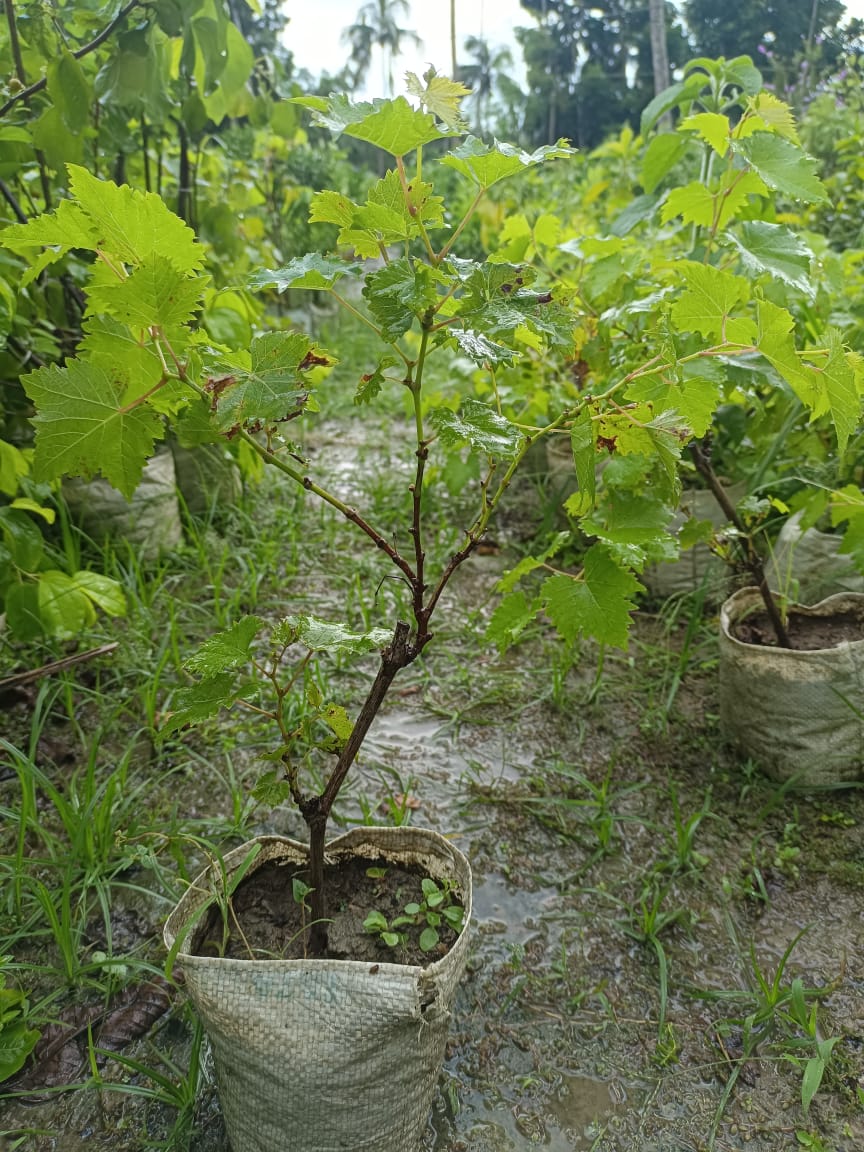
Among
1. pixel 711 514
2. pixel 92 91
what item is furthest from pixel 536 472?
pixel 92 91

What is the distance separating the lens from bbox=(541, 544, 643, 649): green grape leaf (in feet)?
2.89

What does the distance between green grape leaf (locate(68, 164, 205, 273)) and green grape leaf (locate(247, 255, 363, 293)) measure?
0.06 meters

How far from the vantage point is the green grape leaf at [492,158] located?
62 cm

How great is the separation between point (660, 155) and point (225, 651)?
53.1 inches

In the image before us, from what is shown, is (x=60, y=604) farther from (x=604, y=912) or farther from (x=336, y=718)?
(x=604, y=912)

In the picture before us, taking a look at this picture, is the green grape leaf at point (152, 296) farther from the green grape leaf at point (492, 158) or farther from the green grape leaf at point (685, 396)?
the green grape leaf at point (685, 396)

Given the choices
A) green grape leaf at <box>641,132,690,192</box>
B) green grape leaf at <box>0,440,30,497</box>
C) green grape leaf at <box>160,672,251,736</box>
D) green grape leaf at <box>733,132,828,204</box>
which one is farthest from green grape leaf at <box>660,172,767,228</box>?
green grape leaf at <box>0,440,30,497</box>

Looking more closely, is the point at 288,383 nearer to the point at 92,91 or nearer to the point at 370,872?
the point at 370,872

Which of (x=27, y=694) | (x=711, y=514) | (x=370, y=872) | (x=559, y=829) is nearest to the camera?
(x=370, y=872)

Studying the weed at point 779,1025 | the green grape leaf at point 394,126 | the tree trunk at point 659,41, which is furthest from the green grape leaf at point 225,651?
the tree trunk at point 659,41

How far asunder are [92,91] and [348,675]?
4.19ft

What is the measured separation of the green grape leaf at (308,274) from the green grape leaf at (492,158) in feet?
0.42

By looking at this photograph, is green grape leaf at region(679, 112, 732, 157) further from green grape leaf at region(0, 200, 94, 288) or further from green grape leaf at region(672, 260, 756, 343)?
green grape leaf at region(0, 200, 94, 288)

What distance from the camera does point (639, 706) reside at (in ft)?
5.24
